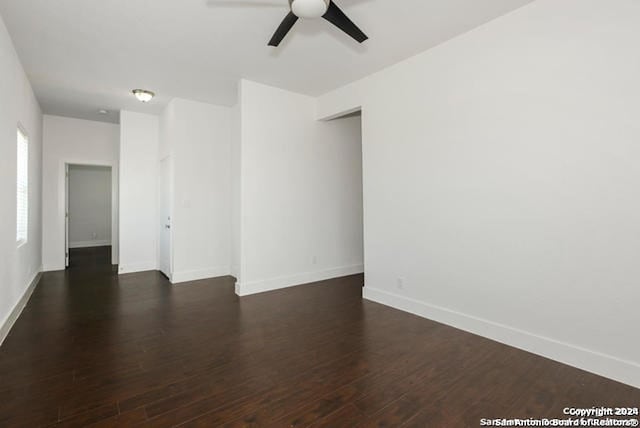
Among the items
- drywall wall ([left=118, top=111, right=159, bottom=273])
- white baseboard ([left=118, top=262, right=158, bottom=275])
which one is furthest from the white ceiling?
white baseboard ([left=118, top=262, right=158, bottom=275])

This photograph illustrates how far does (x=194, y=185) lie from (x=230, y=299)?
2.15 metres

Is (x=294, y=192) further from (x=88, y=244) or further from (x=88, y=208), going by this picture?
(x=88, y=244)

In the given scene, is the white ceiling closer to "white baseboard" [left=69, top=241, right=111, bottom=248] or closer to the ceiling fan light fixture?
the ceiling fan light fixture

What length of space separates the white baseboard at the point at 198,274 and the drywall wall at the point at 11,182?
1747mm

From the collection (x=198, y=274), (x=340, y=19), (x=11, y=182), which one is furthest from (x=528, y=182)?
(x=11, y=182)

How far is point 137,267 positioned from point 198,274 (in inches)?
55.9

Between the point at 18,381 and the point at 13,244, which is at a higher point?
the point at 13,244

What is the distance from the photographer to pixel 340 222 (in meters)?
5.28

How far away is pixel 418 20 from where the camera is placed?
282 cm

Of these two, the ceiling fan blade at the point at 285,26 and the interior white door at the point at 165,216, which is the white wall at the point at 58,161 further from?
the ceiling fan blade at the point at 285,26

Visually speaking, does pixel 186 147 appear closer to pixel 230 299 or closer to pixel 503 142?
pixel 230 299

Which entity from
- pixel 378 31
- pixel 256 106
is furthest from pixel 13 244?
pixel 378 31

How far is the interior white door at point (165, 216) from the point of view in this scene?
518 centimetres

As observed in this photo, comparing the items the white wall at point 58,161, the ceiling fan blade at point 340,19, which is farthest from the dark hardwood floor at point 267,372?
the white wall at point 58,161
